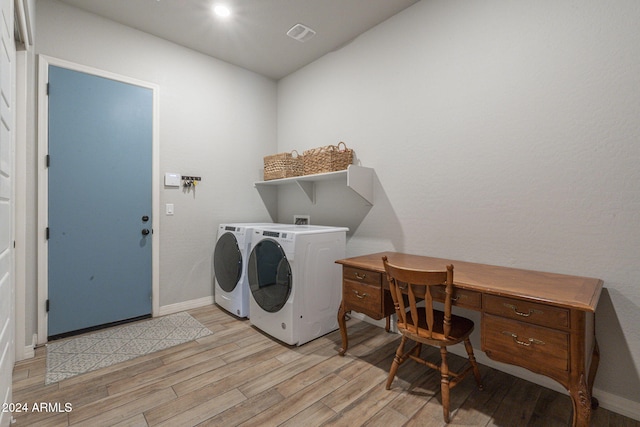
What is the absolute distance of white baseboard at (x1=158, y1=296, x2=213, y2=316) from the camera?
114 inches

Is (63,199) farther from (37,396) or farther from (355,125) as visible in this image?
(355,125)

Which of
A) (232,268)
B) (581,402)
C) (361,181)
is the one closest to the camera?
(581,402)

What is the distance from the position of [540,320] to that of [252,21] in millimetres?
3013

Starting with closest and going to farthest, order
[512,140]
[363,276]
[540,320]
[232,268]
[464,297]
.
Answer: [540,320] → [464,297] → [512,140] → [363,276] → [232,268]

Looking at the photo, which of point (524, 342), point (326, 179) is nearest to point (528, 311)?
point (524, 342)

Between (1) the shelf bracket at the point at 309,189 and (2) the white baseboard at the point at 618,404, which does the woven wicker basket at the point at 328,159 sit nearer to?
(1) the shelf bracket at the point at 309,189

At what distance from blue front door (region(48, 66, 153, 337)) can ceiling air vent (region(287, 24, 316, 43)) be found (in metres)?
1.48

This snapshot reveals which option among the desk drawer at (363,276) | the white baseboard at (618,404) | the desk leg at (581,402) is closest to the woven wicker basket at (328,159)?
the desk drawer at (363,276)

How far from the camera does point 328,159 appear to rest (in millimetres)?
2707

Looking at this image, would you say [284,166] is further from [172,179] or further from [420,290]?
[420,290]

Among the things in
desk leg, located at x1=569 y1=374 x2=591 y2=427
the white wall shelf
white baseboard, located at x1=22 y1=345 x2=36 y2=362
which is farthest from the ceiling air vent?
white baseboard, located at x1=22 y1=345 x2=36 y2=362

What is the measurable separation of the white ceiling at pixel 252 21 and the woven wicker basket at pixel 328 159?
1074 mm

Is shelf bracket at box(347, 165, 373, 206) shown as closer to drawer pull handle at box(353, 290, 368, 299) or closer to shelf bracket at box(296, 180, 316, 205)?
shelf bracket at box(296, 180, 316, 205)

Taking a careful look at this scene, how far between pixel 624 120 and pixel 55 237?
3.88 meters
